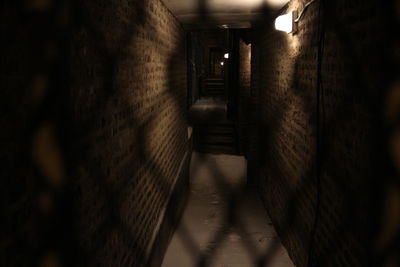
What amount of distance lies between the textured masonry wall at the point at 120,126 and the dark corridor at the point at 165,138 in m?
0.01

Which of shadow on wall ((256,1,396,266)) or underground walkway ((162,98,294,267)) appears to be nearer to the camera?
shadow on wall ((256,1,396,266))

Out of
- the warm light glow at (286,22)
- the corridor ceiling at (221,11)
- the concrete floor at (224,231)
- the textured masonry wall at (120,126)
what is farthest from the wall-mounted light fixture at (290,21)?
the concrete floor at (224,231)

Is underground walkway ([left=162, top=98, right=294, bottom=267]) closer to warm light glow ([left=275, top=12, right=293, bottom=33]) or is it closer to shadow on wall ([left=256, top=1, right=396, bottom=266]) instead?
shadow on wall ([left=256, top=1, right=396, bottom=266])

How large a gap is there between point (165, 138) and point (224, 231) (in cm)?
135

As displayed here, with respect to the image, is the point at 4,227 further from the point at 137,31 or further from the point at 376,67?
the point at 137,31

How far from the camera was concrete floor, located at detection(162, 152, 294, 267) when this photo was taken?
131 inches

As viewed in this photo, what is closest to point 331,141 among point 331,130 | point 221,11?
point 331,130

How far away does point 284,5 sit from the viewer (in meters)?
3.47

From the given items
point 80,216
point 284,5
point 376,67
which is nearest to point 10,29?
point 80,216

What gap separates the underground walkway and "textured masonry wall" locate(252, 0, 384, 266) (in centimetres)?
27

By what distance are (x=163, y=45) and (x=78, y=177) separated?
7.69 feet

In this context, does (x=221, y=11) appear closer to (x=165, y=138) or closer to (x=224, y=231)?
(x=165, y=138)

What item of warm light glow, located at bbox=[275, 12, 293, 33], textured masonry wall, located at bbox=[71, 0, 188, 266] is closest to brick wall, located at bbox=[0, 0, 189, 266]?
textured masonry wall, located at bbox=[71, 0, 188, 266]

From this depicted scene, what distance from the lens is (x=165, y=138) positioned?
3648 mm
